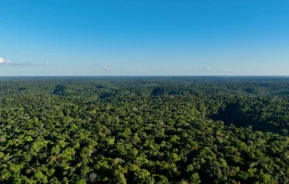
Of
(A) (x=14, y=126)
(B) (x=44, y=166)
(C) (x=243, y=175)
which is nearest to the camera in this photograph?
(C) (x=243, y=175)

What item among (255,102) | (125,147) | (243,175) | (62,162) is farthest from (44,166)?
(255,102)

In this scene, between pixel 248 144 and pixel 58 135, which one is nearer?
pixel 248 144

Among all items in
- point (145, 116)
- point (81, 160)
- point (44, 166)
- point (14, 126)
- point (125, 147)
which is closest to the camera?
point (44, 166)

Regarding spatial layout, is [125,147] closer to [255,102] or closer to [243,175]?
[243,175]

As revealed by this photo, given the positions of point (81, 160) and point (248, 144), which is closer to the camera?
point (81, 160)

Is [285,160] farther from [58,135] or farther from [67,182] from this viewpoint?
[58,135]

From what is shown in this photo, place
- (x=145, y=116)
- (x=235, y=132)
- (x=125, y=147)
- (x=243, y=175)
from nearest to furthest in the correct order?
(x=243, y=175) < (x=125, y=147) < (x=235, y=132) < (x=145, y=116)

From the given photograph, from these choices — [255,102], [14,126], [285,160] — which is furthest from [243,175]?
[255,102]

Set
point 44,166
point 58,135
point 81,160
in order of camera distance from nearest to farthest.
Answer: point 44,166 < point 81,160 < point 58,135

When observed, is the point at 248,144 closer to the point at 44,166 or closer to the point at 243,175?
the point at 243,175
